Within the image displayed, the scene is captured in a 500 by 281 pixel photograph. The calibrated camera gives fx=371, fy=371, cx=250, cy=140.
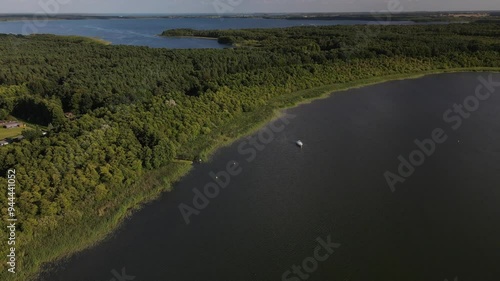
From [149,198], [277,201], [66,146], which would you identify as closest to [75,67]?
[66,146]

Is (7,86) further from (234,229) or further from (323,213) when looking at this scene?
(323,213)
